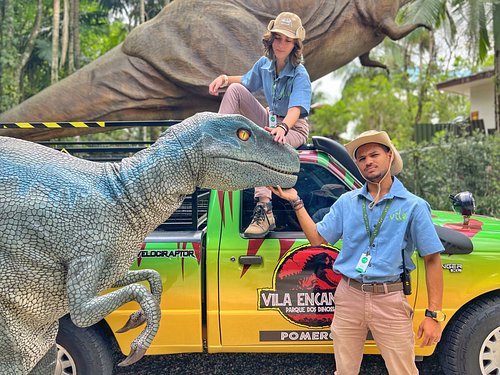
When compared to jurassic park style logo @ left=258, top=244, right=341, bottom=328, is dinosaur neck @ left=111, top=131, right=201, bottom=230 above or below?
above

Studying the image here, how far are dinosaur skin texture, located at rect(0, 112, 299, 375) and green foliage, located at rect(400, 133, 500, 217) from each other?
17.9ft

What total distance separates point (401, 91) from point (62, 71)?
14.2 m

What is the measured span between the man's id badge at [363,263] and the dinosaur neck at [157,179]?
86 centimetres

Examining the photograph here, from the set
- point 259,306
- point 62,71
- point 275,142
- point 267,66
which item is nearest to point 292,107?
point 267,66

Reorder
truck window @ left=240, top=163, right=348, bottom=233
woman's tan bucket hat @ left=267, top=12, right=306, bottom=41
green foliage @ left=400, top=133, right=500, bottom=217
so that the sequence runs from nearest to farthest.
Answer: woman's tan bucket hat @ left=267, top=12, right=306, bottom=41 → truck window @ left=240, top=163, right=348, bottom=233 → green foliage @ left=400, top=133, right=500, bottom=217

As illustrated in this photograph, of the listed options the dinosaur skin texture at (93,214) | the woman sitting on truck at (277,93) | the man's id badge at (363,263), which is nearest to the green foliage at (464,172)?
the woman sitting on truck at (277,93)

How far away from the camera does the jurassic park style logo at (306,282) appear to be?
9.29 feet

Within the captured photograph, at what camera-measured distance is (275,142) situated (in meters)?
1.76

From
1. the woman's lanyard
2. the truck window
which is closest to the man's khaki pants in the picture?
the truck window

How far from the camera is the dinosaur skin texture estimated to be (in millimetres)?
1507

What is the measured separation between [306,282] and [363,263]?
0.78m

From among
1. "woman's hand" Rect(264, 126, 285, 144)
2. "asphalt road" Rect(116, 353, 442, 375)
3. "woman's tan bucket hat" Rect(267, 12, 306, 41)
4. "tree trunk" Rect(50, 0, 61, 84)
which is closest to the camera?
"woman's hand" Rect(264, 126, 285, 144)

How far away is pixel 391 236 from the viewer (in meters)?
2.10

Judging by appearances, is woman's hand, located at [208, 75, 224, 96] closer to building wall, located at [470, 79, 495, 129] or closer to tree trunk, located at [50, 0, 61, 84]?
tree trunk, located at [50, 0, 61, 84]
